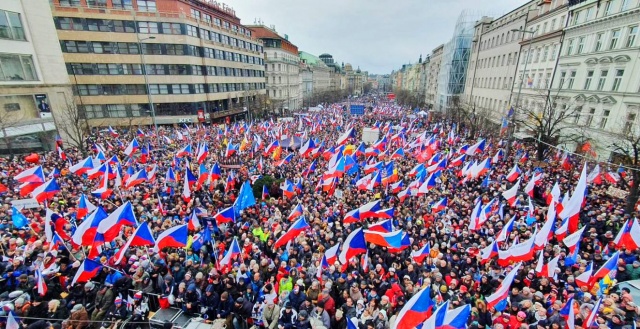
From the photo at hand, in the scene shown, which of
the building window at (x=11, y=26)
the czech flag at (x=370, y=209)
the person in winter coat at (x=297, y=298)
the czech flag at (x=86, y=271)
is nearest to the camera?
the person in winter coat at (x=297, y=298)

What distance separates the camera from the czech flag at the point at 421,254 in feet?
32.2

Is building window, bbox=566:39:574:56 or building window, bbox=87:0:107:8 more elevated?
building window, bbox=87:0:107:8

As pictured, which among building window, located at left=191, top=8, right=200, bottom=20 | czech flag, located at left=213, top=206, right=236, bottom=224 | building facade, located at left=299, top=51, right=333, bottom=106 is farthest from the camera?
building facade, located at left=299, top=51, right=333, bottom=106

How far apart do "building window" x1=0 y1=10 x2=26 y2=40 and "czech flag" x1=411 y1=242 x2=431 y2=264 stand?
32.4 metres

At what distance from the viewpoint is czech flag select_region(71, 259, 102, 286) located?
26.0 feet

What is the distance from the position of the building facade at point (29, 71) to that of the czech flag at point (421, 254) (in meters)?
28.4

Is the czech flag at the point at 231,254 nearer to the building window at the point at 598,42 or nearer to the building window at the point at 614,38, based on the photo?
the building window at the point at 614,38

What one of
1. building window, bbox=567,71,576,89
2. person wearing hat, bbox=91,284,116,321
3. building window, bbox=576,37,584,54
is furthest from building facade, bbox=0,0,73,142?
building window, bbox=576,37,584,54

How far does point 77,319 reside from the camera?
7023mm

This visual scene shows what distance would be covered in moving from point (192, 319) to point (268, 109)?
182 ft

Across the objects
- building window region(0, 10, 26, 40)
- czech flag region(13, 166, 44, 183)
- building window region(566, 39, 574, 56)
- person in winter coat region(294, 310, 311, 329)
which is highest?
building window region(0, 10, 26, 40)

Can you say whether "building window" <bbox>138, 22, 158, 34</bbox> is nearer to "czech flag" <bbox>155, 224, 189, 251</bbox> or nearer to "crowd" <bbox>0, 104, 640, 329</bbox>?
"crowd" <bbox>0, 104, 640, 329</bbox>

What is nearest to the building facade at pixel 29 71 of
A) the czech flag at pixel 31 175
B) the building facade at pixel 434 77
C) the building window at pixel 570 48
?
the czech flag at pixel 31 175

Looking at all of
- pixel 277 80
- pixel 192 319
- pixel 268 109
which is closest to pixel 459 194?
pixel 192 319
